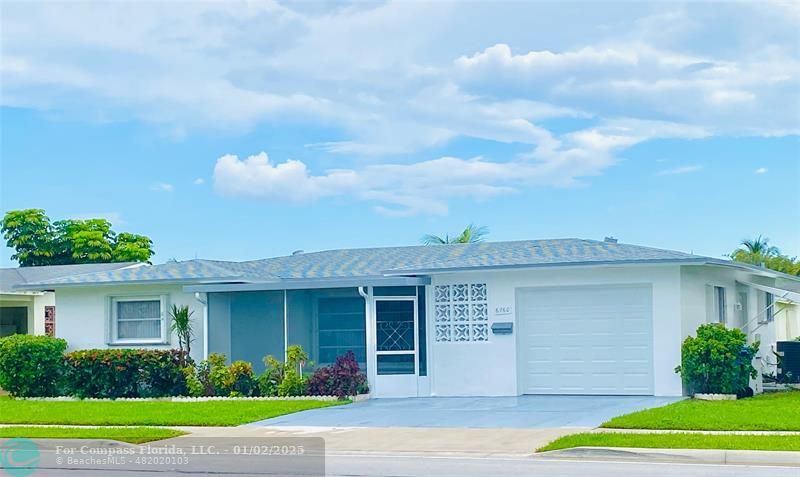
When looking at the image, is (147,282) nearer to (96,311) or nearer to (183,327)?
(183,327)

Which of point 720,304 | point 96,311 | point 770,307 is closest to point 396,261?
point 96,311

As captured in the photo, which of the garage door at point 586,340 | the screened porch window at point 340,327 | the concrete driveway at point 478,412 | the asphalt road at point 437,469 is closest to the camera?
the asphalt road at point 437,469

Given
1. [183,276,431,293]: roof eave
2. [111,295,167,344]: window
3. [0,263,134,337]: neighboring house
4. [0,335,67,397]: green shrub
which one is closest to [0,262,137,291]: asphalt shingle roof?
[0,263,134,337]: neighboring house

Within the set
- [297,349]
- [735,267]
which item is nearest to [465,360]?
[297,349]

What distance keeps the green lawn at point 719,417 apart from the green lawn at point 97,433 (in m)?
6.86

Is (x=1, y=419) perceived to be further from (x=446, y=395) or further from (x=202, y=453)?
(x=446, y=395)

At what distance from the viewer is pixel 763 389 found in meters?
25.2

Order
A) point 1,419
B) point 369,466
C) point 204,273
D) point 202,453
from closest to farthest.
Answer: point 369,466 → point 202,453 → point 1,419 → point 204,273

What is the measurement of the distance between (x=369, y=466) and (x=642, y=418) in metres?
5.68

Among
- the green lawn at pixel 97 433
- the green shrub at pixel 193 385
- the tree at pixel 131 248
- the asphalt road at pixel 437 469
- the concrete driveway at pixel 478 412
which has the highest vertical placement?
the tree at pixel 131 248

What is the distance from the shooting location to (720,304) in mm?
25453

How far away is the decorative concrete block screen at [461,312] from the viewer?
2377 cm

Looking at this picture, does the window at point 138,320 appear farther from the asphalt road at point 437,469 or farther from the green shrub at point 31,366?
the asphalt road at point 437,469

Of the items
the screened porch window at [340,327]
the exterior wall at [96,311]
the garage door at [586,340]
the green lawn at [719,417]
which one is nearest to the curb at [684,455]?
the green lawn at [719,417]
